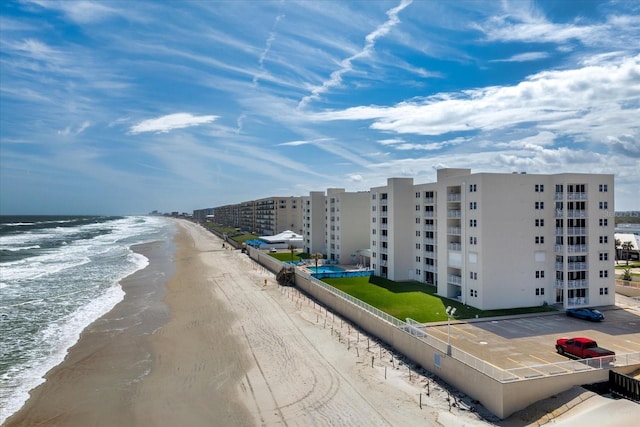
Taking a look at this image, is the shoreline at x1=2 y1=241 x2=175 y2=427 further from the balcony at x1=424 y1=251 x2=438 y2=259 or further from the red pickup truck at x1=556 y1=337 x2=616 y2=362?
the balcony at x1=424 y1=251 x2=438 y2=259

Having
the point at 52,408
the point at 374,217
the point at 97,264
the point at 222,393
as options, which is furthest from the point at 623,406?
the point at 97,264

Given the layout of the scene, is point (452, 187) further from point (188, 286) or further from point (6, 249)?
point (6, 249)

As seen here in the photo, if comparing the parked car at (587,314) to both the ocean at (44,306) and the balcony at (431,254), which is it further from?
the ocean at (44,306)

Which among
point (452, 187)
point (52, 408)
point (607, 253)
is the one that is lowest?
point (52, 408)

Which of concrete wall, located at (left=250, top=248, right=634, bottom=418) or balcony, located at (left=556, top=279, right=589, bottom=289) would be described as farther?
balcony, located at (left=556, top=279, right=589, bottom=289)

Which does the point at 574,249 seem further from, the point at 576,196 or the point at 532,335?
the point at 532,335

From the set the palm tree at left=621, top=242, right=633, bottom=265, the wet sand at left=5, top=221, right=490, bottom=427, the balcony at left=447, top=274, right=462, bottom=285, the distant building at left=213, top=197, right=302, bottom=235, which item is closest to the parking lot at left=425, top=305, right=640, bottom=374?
the wet sand at left=5, top=221, right=490, bottom=427

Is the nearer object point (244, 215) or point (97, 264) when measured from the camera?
point (97, 264)
